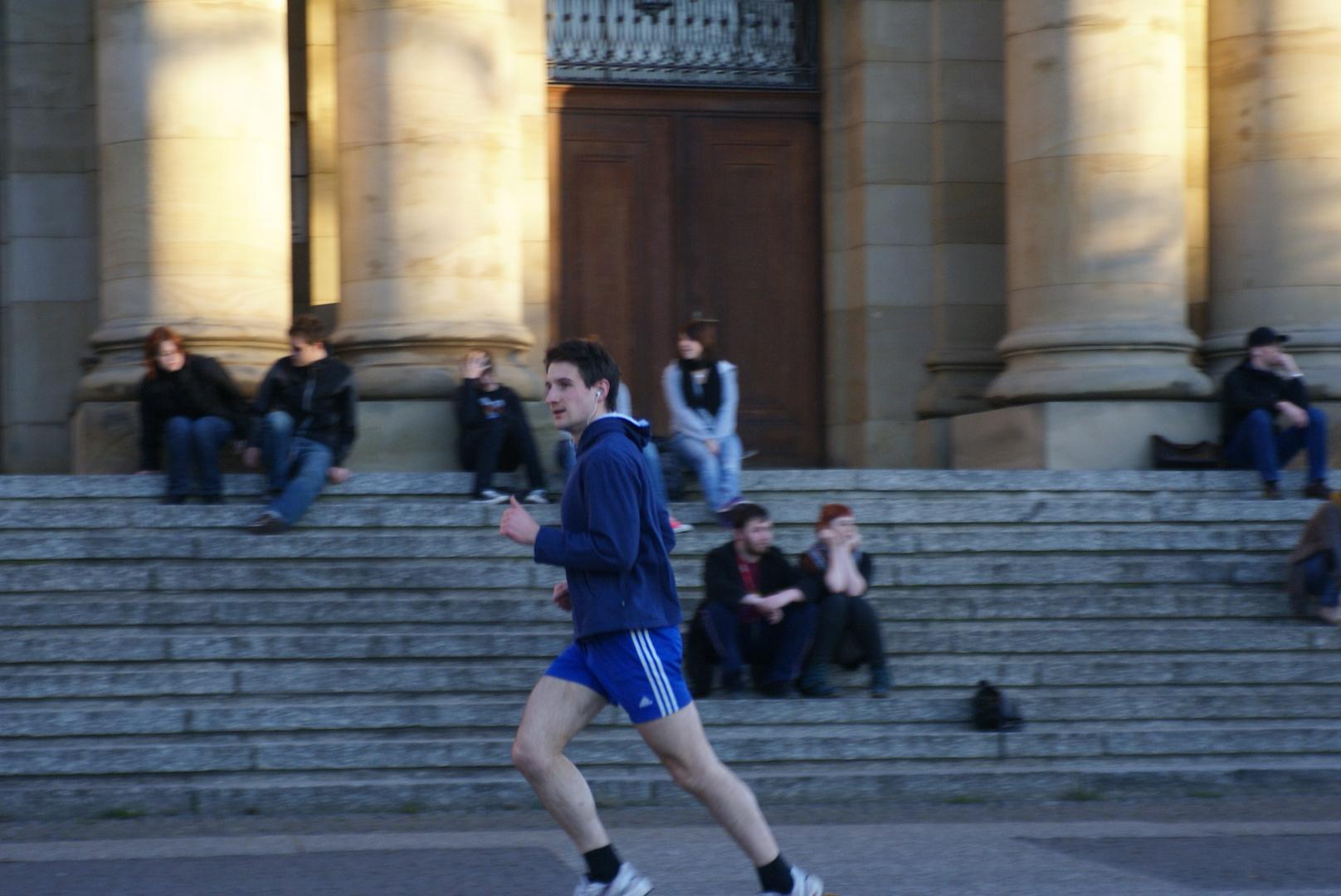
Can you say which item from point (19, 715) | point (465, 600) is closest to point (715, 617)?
point (465, 600)

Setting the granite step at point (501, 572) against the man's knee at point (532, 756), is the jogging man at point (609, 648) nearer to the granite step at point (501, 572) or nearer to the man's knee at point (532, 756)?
the man's knee at point (532, 756)

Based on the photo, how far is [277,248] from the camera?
41.2 ft

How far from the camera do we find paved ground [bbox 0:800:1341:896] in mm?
6195

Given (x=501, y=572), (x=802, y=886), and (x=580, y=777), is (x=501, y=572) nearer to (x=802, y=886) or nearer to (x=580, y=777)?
(x=580, y=777)

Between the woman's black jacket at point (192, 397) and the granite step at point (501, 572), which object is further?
the woman's black jacket at point (192, 397)

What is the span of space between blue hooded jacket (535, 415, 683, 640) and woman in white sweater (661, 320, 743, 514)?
5619mm

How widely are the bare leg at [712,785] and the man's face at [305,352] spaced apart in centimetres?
621

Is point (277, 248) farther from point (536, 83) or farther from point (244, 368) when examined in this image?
point (536, 83)

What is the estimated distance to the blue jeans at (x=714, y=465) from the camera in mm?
11102

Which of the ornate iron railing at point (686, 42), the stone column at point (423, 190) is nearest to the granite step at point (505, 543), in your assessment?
the stone column at point (423, 190)

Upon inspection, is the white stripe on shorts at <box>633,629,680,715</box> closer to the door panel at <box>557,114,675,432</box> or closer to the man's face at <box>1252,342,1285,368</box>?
the man's face at <box>1252,342,1285,368</box>

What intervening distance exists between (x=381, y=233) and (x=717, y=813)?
331 inches

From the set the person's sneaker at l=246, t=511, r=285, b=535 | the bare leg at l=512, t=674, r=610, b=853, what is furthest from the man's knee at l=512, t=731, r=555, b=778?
the person's sneaker at l=246, t=511, r=285, b=535

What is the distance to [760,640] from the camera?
9.07 m
